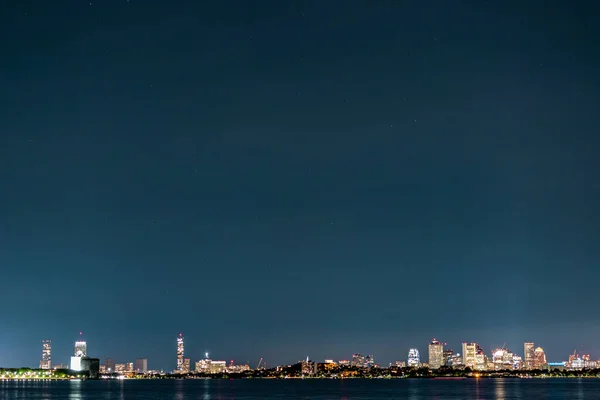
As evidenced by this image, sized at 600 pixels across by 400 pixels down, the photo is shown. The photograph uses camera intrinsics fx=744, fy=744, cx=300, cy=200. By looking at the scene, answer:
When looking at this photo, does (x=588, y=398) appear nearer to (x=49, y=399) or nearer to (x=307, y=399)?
(x=307, y=399)

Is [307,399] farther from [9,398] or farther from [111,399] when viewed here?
[9,398]

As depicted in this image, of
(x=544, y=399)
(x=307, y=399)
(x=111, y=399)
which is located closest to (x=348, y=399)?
(x=307, y=399)

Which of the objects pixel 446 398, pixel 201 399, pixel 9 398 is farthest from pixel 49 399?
pixel 446 398

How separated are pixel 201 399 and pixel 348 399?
25.3 m

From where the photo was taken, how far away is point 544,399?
12850 cm

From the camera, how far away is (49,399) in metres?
133

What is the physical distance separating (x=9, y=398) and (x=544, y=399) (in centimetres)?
9432

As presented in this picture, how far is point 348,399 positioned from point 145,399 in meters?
35.5

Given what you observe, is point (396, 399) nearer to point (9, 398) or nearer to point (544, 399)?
point (544, 399)

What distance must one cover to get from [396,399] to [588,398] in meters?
32.9

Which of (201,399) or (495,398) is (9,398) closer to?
(201,399)

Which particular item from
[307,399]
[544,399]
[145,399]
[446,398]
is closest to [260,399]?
[307,399]

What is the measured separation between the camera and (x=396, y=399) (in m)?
132

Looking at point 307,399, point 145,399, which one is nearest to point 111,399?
point 145,399
